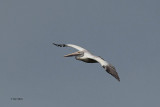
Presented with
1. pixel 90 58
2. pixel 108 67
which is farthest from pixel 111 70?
pixel 90 58

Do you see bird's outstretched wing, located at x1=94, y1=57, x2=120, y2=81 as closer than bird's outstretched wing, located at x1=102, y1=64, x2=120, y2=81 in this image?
No

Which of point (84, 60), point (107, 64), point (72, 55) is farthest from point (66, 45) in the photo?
point (107, 64)

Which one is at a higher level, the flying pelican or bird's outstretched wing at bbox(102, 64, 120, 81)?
the flying pelican

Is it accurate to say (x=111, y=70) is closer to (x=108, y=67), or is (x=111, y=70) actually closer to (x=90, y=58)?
(x=108, y=67)

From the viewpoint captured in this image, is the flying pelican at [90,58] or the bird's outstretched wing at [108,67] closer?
the bird's outstretched wing at [108,67]

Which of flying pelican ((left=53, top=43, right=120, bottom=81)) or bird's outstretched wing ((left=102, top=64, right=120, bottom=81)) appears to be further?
flying pelican ((left=53, top=43, right=120, bottom=81))

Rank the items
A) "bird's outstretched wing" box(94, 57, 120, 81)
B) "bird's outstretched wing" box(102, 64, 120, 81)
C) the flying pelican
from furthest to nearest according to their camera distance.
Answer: the flying pelican
"bird's outstretched wing" box(94, 57, 120, 81)
"bird's outstretched wing" box(102, 64, 120, 81)

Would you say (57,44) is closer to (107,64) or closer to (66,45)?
(66,45)

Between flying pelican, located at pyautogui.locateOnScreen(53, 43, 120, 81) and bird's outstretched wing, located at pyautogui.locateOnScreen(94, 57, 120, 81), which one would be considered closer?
bird's outstretched wing, located at pyautogui.locateOnScreen(94, 57, 120, 81)

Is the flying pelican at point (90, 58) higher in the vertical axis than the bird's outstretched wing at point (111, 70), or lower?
higher

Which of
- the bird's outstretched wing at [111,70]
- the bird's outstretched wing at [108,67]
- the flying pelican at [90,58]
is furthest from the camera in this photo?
the flying pelican at [90,58]

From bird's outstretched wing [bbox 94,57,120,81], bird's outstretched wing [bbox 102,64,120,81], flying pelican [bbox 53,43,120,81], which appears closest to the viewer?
bird's outstretched wing [bbox 102,64,120,81]

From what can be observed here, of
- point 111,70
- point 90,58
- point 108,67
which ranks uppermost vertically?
point 90,58

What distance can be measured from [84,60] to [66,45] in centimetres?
1118
